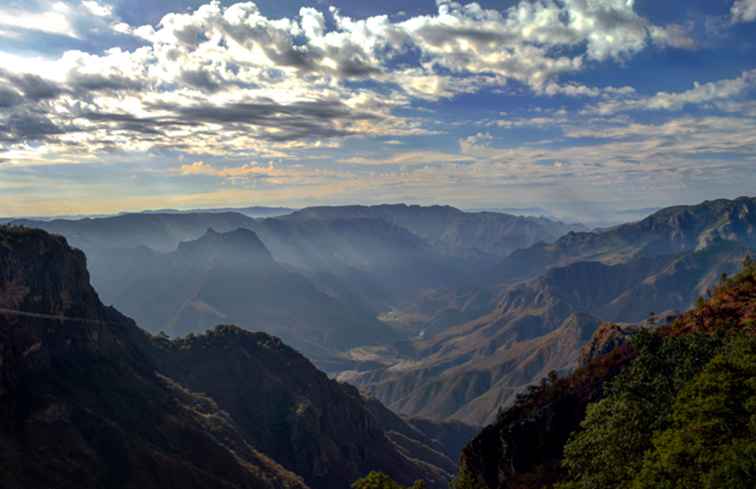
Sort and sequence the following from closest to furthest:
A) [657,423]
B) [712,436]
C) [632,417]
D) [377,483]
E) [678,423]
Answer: [712,436], [678,423], [657,423], [632,417], [377,483]

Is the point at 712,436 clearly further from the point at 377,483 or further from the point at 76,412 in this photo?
the point at 76,412

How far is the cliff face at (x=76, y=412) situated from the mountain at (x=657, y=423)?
97480mm

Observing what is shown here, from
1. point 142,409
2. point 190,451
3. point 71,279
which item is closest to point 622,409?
point 190,451

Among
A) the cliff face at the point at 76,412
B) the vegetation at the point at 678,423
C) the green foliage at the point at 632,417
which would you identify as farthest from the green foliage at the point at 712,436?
the cliff face at the point at 76,412

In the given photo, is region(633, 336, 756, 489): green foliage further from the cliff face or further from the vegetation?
the cliff face

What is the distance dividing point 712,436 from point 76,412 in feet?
528

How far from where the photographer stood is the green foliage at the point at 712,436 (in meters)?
35.5

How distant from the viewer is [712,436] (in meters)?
41.8

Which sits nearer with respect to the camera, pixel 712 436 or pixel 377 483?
pixel 712 436

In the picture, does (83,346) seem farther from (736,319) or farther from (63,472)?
(736,319)

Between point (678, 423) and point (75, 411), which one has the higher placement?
point (678, 423)

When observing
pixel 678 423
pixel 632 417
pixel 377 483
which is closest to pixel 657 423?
pixel 678 423

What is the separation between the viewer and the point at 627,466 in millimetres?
47312

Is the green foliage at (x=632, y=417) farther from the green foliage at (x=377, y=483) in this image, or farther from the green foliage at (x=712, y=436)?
the green foliage at (x=377, y=483)
